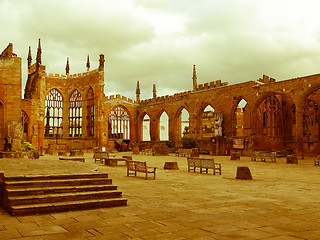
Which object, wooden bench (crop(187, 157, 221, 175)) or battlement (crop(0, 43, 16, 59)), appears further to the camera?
battlement (crop(0, 43, 16, 59))

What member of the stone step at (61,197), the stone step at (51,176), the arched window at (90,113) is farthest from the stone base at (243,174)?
the arched window at (90,113)

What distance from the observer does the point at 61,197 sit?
232 inches

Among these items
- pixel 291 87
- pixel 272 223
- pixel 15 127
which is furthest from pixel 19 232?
pixel 291 87

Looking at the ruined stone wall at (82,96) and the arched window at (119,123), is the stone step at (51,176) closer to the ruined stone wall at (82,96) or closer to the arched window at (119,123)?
the ruined stone wall at (82,96)

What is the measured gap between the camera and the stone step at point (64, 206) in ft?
17.3

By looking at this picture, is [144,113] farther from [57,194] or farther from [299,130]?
[57,194]

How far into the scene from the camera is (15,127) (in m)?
16.4

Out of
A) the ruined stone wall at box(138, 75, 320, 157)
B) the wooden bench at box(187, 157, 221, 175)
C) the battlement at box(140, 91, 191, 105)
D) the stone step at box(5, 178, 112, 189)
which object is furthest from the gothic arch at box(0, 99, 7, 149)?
the battlement at box(140, 91, 191, 105)

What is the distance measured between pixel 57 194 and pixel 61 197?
193 millimetres

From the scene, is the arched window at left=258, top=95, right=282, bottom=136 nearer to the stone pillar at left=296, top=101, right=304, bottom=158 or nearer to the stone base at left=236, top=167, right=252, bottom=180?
the stone pillar at left=296, top=101, right=304, bottom=158

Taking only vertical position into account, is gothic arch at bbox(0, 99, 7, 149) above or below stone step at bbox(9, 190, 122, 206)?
above

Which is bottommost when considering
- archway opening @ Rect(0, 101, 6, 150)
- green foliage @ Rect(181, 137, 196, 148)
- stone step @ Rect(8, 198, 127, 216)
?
stone step @ Rect(8, 198, 127, 216)

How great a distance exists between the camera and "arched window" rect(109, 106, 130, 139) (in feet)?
137

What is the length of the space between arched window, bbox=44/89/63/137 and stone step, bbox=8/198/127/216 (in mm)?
35843
